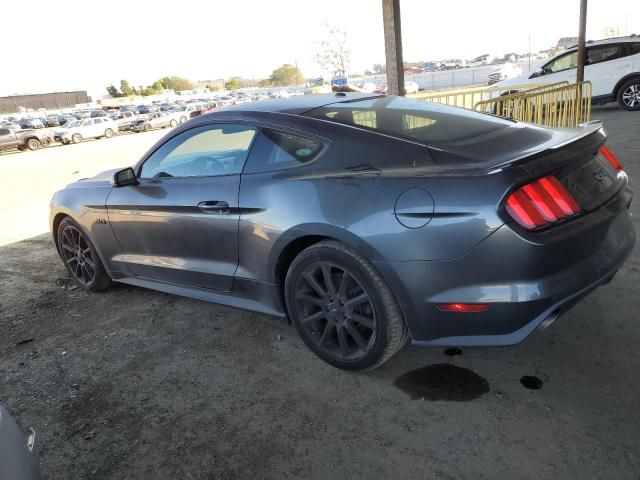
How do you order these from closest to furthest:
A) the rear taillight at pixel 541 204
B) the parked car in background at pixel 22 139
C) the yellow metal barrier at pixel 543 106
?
the rear taillight at pixel 541 204 → the yellow metal barrier at pixel 543 106 → the parked car in background at pixel 22 139

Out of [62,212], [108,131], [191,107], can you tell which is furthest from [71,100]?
[62,212]

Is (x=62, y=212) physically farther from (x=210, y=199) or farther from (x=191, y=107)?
(x=191, y=107)

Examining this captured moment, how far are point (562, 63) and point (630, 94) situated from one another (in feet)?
6.25

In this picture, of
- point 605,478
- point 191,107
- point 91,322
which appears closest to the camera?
point 605,478

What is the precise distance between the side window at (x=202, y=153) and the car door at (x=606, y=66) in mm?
12899

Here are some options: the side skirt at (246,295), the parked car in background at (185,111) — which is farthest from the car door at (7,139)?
the side skirt at (246,295)

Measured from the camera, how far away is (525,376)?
9.03ft

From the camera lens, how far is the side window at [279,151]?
2.91 meters

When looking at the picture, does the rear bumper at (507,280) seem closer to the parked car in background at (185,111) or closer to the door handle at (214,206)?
the door handle at (214,206)

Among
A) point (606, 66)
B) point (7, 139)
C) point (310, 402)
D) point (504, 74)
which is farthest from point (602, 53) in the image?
point (7, 139)

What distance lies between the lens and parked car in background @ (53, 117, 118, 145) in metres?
28.8

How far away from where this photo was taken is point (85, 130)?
3008 cm

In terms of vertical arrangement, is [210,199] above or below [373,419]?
above

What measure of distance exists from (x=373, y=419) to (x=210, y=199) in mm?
1656
